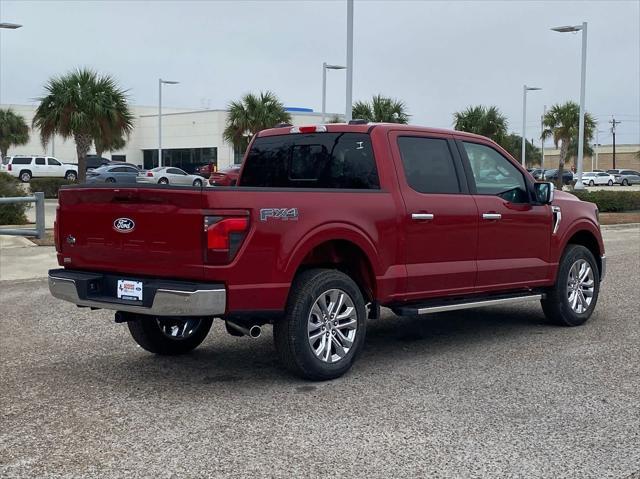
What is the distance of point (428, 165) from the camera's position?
7348mm

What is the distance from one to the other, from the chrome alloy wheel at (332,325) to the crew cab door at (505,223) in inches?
65.0

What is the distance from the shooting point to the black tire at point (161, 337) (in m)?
7.20

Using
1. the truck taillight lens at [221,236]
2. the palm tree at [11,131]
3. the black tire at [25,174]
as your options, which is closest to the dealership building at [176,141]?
the palm tree at [11,131]

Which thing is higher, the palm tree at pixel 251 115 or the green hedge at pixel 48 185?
the palm tree at pixel 251 115

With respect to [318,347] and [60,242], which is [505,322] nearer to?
[318,347]

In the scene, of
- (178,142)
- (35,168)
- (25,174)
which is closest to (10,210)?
(25,174)

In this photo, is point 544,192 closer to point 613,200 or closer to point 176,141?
point 613,200

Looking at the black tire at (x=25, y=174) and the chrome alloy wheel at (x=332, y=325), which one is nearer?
the chrome alloy wheel at (x=332, y=325)

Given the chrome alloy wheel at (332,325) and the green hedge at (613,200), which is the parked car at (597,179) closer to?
the green hedge at (613,200)

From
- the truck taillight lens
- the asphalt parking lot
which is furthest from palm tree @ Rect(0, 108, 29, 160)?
the truck taillight lens

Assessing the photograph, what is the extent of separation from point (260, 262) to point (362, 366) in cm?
162

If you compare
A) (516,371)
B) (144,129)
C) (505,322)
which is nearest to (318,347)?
(516,371)

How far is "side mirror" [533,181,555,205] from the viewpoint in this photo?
26.7ft

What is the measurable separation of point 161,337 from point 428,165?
2770 mm
